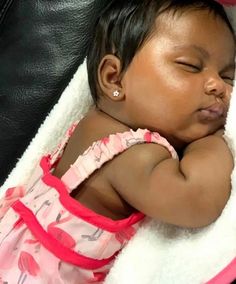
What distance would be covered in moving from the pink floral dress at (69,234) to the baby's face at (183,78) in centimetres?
3

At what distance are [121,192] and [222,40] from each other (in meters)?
0.26

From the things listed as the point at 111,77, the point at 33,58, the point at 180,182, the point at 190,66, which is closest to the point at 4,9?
the point at 33,58

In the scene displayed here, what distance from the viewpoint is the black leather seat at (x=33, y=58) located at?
4.02ft

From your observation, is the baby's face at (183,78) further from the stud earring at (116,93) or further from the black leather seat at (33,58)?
the black leather seat at (33,58)

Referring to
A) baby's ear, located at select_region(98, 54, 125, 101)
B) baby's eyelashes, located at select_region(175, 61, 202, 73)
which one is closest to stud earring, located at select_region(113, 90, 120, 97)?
baby's ear, located at select_region(98, 54, 125, 101)

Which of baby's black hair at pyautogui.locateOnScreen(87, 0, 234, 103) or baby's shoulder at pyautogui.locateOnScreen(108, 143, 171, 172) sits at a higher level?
baby's black hair at pyautogui.locateOnScreen(87, 0, 234, 103)

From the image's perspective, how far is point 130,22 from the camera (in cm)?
104

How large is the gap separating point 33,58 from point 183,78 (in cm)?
36

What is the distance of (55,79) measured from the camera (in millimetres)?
1232

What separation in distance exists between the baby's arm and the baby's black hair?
16cm

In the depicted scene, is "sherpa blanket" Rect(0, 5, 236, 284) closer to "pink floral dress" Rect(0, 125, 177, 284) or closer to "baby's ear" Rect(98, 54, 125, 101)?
"pink floral dress" Rect(0, 125, 177, 284)

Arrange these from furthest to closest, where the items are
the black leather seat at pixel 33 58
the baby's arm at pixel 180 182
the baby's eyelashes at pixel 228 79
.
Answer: the black leather seat at pixel 33 58 < the baby's eyelashes at pixel 228 79 < the baby's arm at pixel 180 182

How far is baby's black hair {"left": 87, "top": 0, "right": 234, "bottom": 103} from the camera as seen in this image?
102 centimetres

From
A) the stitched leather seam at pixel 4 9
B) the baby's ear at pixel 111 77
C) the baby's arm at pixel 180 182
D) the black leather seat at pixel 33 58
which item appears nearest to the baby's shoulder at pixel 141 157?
the baby's arm at pixel 180 182
